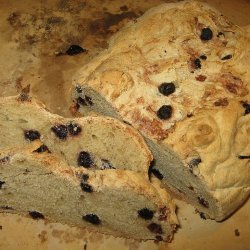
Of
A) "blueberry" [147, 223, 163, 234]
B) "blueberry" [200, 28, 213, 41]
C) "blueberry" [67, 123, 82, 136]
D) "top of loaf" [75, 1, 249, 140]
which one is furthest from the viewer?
"blueberry" [200, 28, 213, 41]

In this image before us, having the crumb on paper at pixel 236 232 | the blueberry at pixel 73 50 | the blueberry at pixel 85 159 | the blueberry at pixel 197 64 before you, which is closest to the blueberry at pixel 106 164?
the blueberry at pixel 85 159

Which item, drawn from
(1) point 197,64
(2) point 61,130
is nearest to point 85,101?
(2) point 61,130

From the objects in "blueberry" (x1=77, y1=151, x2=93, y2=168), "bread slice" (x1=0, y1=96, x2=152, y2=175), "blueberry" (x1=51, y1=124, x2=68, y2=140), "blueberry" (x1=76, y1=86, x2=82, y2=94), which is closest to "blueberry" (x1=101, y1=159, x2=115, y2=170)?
"bread slice" (x1=0, y1=96, x2=152, y2=175)

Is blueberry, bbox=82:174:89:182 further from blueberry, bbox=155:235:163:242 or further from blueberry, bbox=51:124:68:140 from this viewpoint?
blueberry, bbox=155:235:163:242

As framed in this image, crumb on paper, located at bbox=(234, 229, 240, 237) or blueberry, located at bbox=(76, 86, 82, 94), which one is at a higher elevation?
blueberry, located at bbox=(76, 86, 82, 94)

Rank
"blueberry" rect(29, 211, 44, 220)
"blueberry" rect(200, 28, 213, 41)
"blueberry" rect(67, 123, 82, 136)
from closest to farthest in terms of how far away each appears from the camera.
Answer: "blueberry" rect(67, 123, 82, 136) → "blueberry" rect(29, 211, 44, 220) → "blueberry" rect(200, 28, 213, 41)

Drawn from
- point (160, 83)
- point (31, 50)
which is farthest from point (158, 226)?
point (31, 50)

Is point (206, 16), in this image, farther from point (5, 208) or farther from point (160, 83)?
point (5, 208)
